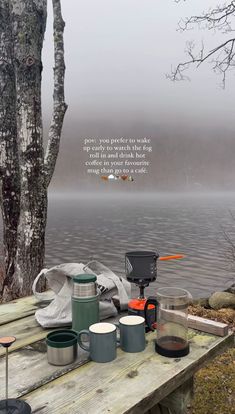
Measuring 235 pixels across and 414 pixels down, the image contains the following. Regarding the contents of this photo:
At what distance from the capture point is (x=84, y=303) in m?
2.04

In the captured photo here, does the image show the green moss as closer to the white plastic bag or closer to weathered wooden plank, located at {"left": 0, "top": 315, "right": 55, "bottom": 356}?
the white plastic bag

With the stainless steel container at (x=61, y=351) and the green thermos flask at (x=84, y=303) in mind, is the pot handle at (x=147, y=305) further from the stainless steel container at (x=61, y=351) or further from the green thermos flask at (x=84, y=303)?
the stainless steel container at (x=61, y=351)

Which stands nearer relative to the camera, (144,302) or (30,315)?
(144,302)

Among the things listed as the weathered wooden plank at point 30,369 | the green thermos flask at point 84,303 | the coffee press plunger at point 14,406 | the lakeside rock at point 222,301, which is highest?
the green thermos flask at point 84,303

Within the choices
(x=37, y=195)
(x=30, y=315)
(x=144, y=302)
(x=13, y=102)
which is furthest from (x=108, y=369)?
(x=13, y=102)

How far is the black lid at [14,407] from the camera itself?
1.35 metres

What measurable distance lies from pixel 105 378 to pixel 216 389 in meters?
2.01

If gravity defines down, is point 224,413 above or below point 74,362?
below

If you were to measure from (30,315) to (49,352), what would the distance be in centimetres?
77

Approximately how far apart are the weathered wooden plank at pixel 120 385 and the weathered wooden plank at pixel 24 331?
46 cm

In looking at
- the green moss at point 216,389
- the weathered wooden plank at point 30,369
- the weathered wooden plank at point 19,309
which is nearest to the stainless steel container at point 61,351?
the weathered wooden plank at point 30,369

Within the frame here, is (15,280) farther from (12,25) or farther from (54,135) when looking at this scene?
(12,25)

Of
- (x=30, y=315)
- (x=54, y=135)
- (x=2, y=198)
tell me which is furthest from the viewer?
(x=54, y=135)

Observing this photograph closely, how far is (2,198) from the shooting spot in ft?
16.8
